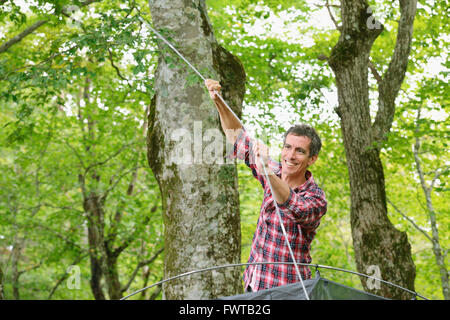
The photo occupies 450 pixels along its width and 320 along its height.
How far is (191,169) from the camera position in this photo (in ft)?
11.2

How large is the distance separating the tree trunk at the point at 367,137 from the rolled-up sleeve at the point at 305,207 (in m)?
4.12

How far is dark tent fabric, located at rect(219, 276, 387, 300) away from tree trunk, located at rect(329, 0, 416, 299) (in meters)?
4.38

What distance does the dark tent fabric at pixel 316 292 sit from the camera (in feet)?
6.00

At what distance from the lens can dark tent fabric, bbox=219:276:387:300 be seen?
1.83m

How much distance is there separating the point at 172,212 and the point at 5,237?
363 inches

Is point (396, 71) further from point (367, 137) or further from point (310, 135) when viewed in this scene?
point (310, 135)

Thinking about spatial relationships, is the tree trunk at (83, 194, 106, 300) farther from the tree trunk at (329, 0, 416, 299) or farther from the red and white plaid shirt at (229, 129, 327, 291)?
the red and white plaid shirt at (229, 129, 327, 291)

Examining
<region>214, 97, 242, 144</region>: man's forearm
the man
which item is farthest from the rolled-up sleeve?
<region>214, 97, 242, 144</region>: man's forearm

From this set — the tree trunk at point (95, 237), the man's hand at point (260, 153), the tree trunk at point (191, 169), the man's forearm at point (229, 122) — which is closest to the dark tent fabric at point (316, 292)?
the man's hand at point (260, 153)

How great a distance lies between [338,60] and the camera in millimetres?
6574

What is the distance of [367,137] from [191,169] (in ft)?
12.5

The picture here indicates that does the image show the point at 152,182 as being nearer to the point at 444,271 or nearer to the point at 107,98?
the point at 107,98

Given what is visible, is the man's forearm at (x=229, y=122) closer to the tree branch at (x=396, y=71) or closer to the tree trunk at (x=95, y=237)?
the tree branch at (x=396, y=71)

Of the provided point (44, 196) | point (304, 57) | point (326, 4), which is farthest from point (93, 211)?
point (326, 4)
